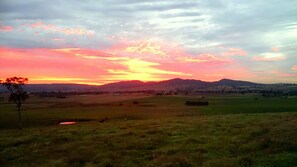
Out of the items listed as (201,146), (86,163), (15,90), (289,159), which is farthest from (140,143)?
(15,90)

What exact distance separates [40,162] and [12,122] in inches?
2370

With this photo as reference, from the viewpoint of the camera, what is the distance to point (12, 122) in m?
75.9

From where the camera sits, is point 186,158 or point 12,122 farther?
point 12,122

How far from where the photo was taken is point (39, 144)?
103 ft

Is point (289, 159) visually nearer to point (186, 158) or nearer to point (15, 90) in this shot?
point (186, 158)

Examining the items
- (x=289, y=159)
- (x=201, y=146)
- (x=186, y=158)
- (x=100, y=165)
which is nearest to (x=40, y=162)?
(x=100, y=165)

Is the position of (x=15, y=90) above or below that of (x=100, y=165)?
above

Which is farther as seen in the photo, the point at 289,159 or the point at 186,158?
the point at 186,158

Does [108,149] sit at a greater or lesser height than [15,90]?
lesser

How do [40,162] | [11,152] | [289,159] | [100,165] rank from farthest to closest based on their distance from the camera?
[11,152], [40,162], [100,165], [289,159]

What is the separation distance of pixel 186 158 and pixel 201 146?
585 cm

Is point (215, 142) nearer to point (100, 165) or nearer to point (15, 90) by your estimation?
point (100, 165)

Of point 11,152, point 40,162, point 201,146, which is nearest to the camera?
point 40,162

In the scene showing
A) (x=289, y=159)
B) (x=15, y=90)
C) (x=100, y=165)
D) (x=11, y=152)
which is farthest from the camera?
(x=15, y=90)
